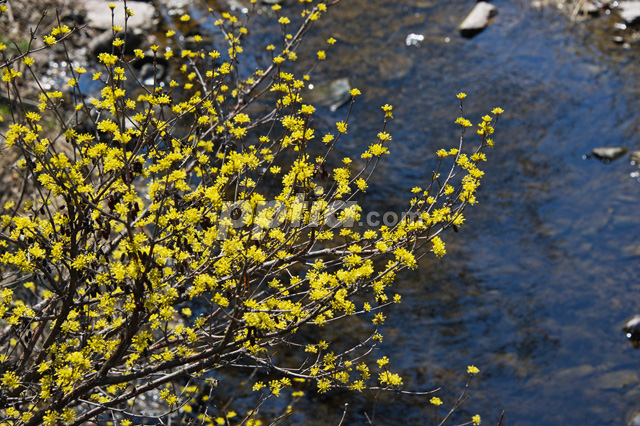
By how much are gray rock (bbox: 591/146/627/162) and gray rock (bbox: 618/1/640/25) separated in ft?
12.5

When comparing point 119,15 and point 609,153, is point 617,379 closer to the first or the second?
point 609,153

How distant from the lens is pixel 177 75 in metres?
10.7

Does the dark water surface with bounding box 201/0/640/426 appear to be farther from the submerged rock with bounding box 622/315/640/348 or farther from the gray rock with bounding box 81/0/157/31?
the gray rock with bounding box 81/0/157/31

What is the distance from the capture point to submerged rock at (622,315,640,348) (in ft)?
22.3

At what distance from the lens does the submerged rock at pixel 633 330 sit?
681 cm

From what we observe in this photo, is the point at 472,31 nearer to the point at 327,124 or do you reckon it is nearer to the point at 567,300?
the point at 327,124

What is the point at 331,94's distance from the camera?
10273 millimetres

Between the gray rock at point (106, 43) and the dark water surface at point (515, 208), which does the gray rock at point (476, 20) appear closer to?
the dark water surface at point (515, 208)

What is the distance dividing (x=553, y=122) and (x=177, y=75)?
21.4 feet

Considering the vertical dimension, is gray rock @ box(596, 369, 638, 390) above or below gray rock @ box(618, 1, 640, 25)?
below

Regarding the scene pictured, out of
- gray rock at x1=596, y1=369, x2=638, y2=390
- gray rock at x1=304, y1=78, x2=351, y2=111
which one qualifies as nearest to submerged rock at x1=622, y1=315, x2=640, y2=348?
gray rock at x1=596, y1=369, x2=638, y2=390

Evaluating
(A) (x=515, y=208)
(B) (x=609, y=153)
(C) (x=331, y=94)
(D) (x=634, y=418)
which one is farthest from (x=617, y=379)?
(C) (x=331, y=94)

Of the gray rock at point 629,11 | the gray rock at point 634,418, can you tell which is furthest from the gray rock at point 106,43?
the gray rock at point 634,418

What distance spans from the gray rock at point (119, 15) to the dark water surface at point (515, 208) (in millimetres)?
3442
